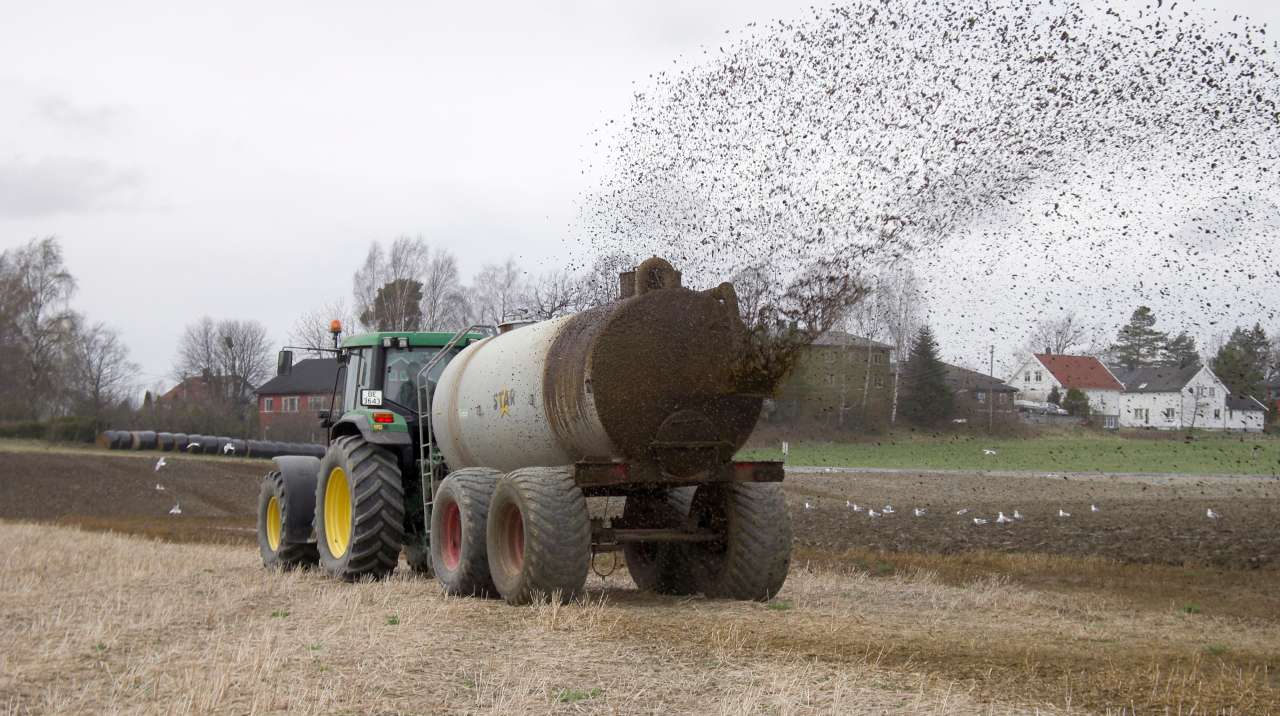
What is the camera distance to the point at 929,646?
8242 mm

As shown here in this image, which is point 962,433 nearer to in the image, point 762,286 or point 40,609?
point 762,286

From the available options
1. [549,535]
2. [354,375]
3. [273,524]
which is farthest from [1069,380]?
[549,535]

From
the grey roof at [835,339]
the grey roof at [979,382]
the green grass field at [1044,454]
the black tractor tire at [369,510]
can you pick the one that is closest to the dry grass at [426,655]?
the black tractor tire at [369,510]

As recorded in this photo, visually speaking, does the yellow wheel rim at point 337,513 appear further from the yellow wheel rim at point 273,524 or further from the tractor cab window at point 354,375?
the yellow wheel rim at point 273,524

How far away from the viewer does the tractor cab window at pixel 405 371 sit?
14359 millimetres

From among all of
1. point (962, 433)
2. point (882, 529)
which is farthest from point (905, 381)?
point (882, 529)

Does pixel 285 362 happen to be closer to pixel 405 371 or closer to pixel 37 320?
pixel 405 371

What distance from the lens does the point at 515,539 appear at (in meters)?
11.2

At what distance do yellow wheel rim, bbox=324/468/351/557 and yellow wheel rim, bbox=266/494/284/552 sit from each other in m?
1.70

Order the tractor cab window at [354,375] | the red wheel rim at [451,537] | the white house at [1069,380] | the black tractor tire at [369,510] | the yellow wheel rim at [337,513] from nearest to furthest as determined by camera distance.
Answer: the red wheel rim at [451,537]
the black tractor tire at [369,510]
the yellow wheel rim at [337,513]
the tractor cab window at [354,375]
the white house at [1069,380]

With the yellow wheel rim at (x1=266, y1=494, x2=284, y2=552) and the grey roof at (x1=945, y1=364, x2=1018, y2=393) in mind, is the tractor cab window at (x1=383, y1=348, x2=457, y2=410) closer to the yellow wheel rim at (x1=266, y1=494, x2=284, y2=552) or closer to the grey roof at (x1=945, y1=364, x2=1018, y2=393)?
the yellow wheel rim at (x1=266, y1=494, x2=284, y2=552)

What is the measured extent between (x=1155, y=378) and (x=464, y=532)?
5643 centimetres

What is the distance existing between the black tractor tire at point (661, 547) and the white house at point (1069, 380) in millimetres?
52531

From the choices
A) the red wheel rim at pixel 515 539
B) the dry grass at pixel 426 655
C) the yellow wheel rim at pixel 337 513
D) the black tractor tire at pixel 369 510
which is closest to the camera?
the dry grass at pixel 426 655
